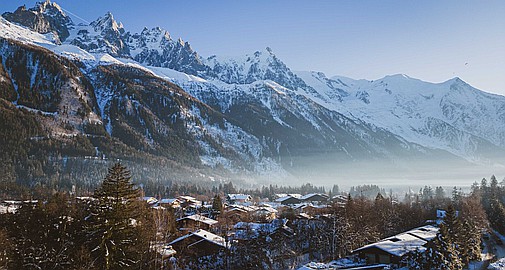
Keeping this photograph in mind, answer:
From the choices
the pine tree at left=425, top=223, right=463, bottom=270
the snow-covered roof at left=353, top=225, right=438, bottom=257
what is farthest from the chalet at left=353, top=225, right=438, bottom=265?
the pine tree at left=425, top=223, right=463, bottom=270

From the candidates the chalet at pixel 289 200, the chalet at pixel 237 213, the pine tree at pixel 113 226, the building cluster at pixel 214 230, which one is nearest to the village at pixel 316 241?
the building cluster at pixel 214 230

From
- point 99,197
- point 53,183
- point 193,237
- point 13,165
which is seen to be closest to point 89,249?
point 99,197

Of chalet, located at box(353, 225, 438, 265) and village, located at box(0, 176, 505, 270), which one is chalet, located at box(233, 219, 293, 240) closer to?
village, located at box(0, 176, 505, 270)

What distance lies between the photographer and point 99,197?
38781 mm

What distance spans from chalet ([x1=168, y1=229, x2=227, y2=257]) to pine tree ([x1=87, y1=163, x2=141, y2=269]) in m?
26.4

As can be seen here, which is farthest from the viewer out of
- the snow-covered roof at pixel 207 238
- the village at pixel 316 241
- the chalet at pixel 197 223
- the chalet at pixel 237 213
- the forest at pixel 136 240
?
the chalet at pixel 237 213

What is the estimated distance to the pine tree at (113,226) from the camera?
3762cm

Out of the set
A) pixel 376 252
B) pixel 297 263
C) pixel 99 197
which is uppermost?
Answer: pixel 99 197

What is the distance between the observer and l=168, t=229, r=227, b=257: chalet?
216 feet

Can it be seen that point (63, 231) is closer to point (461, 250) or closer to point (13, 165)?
point (461, 250)

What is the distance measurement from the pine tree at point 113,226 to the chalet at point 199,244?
26.4 metres

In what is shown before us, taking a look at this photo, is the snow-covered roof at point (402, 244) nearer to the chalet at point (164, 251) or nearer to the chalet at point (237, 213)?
the chalet at point (164, 251)

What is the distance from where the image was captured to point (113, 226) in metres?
38.0

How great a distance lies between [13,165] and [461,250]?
18965 centimetres
